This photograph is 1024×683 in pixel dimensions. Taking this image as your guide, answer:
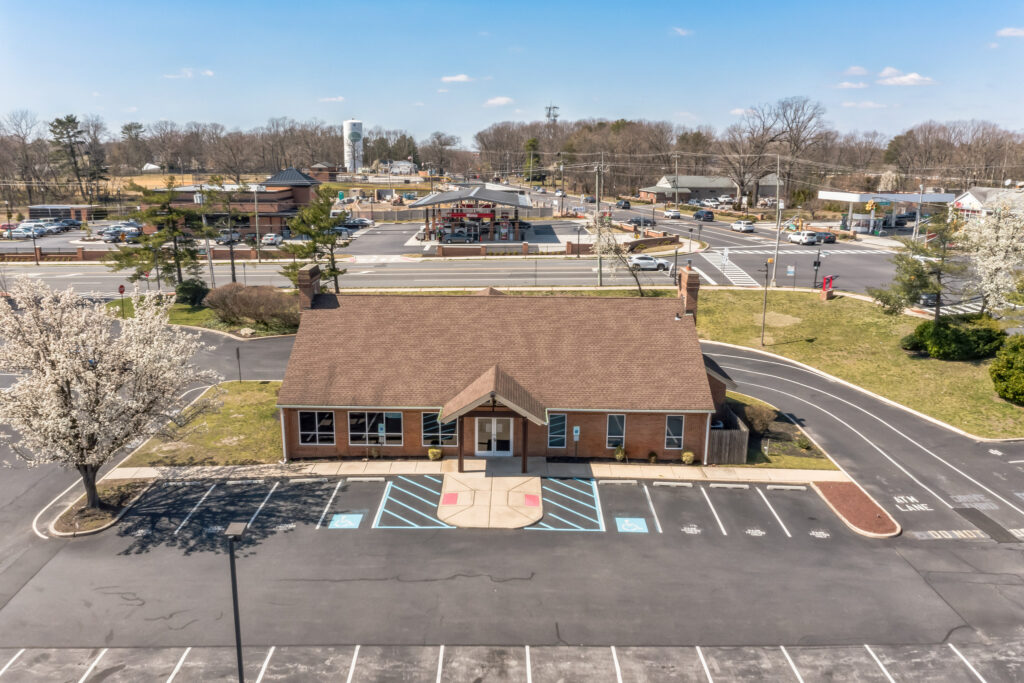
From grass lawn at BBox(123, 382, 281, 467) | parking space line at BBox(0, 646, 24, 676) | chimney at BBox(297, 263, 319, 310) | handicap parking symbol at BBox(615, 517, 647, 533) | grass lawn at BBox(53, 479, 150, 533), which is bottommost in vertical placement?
parking space line at BBox(0, 646, 24, 676)

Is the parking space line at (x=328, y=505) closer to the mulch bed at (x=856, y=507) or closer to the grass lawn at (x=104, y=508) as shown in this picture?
the grass lawn at (x=104, y=508)

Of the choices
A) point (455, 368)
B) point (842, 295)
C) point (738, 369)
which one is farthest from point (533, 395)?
point (842, 295)

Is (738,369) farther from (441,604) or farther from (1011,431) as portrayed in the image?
(441,604)

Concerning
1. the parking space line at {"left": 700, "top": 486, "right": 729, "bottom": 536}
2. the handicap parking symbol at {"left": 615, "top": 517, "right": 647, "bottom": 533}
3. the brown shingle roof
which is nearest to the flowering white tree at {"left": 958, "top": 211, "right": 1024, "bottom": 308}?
the brown shingle roof

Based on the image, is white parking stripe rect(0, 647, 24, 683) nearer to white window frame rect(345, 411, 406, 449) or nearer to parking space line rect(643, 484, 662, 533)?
white window frame rect(345, 411, 406, 449)

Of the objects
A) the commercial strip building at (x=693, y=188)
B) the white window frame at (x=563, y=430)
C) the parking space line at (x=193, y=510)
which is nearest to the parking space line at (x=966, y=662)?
the white window frame at (x=563, y=430)
